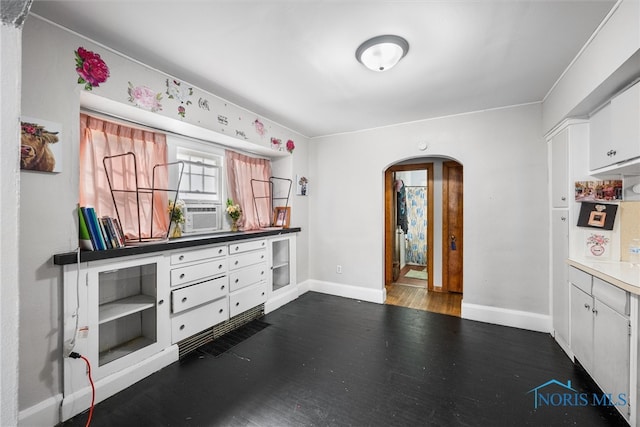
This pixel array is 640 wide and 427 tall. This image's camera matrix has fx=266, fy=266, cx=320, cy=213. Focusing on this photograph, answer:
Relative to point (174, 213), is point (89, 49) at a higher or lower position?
higher

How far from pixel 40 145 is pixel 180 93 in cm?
111

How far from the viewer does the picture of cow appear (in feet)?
5.07

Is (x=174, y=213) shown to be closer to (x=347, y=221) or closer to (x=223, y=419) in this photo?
(x=223, y=419)

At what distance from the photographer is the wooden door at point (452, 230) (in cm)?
411

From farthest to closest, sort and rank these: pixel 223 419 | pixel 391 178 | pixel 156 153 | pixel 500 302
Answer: pixel 391 178, pixel 500 302, pixel 156 153, pixel 223 419

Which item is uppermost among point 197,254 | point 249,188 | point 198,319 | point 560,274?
point 249,188

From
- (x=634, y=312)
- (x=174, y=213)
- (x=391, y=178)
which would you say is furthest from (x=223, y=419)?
(x=391, y=178)

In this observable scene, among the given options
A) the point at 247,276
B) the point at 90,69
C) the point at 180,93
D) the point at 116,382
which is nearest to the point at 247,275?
the point at 247,276

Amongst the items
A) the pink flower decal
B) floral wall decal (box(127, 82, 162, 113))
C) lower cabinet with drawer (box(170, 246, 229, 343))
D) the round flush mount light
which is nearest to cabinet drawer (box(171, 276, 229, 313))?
lower cabinet with drawer (box(170, 246, 229, 343))

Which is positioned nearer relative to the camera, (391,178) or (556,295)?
(556,295)

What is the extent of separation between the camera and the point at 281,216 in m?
3.87

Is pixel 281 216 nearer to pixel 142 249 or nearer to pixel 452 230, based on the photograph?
pixel 142 249

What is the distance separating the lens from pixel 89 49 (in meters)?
1.82

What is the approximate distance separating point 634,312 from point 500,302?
5.44 feet
